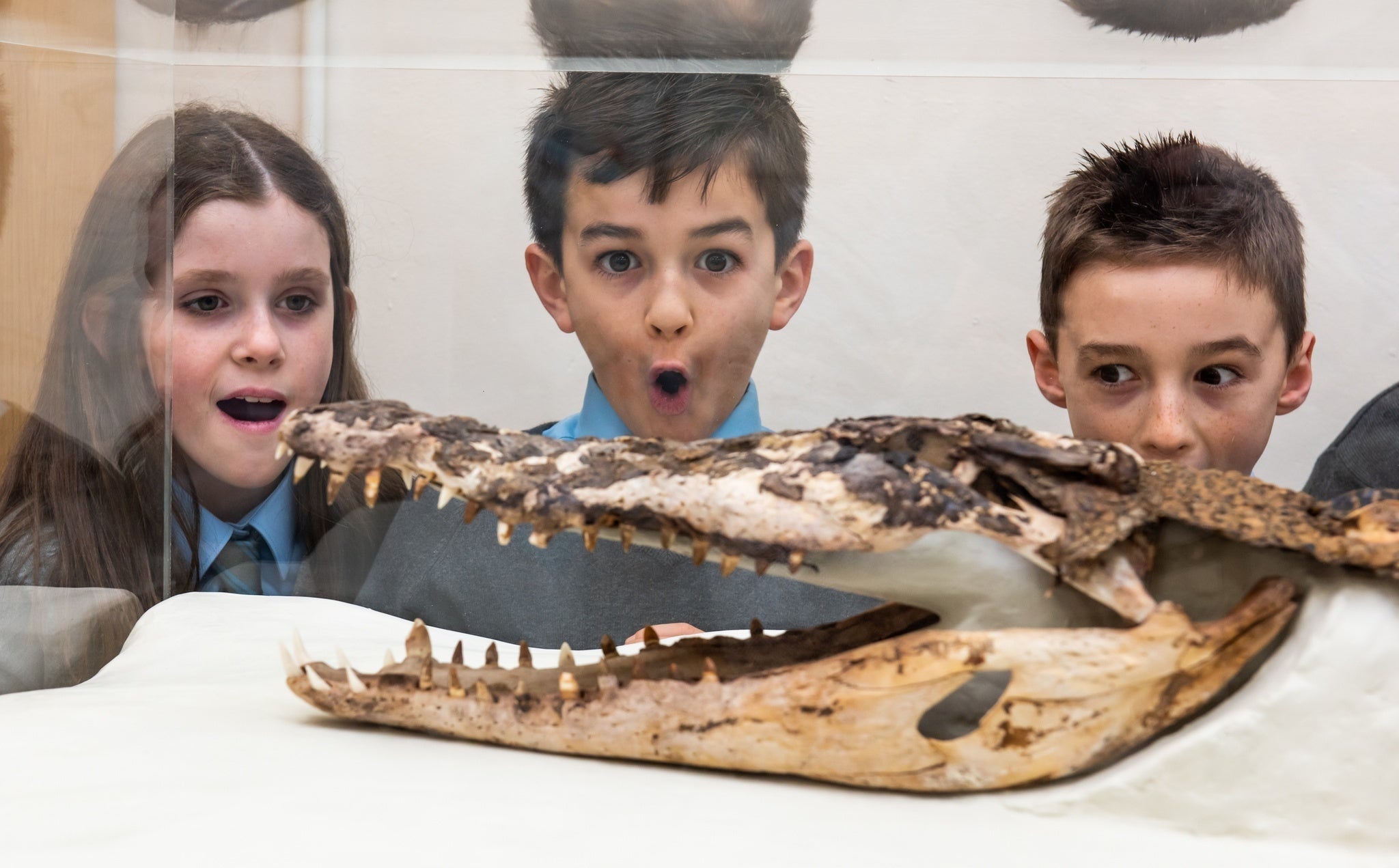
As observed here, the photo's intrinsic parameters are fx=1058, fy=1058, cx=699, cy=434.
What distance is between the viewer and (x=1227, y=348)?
165cm

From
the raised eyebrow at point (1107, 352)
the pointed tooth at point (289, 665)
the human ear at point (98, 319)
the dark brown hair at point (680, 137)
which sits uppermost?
the dark brown hair at point (680, 137)

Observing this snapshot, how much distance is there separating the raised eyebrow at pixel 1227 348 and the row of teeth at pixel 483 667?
857 millimetres

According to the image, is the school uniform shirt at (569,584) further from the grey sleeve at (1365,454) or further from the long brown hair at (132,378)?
the grey sleeve at (1365,454)

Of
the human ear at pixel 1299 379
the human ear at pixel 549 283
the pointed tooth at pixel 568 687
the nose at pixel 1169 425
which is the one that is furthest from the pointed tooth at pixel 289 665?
the human ear at pixel 1299 379

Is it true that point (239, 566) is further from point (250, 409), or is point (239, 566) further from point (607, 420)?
point (607, 420)

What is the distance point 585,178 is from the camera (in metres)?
1.86

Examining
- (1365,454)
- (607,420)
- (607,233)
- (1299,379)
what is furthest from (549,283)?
(1365,454)

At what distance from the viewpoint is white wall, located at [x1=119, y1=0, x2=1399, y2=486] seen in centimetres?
182

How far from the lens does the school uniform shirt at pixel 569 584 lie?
187cm

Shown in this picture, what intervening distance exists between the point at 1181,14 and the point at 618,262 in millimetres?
1071

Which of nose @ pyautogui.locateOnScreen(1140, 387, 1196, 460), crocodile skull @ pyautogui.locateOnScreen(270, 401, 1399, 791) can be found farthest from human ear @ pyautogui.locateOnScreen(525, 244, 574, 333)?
nose @ pyautogui.locateOnScreen(1140, 387, 1196, 460)

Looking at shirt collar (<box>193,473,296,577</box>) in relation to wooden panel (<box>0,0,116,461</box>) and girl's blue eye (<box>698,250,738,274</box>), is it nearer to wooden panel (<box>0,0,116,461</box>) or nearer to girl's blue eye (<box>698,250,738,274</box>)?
wooden panel (<box>0,0,116,461</box>)

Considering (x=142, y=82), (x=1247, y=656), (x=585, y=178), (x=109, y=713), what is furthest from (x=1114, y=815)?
(x=142, y=82)

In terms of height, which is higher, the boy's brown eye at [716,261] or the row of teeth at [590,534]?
the boy's brown eye at [716,261]
